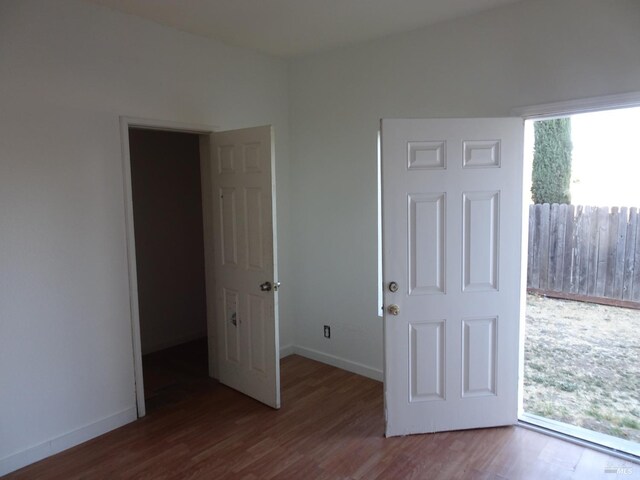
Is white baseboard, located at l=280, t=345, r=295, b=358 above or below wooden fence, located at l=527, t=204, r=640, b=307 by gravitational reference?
below

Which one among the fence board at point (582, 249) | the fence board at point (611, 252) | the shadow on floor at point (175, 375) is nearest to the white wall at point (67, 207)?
the shadow on floor at point (175, 375)

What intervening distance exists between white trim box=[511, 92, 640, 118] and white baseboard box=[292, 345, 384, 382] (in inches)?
90.9

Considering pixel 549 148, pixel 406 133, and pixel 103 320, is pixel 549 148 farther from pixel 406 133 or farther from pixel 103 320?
pixel 103 320

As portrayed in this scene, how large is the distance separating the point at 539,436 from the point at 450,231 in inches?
57.0

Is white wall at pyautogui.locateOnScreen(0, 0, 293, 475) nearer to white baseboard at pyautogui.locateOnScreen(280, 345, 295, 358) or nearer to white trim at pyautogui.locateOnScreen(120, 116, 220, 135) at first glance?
white trim at pyautogui.locateOnScreen(120, 116, 220, 135)

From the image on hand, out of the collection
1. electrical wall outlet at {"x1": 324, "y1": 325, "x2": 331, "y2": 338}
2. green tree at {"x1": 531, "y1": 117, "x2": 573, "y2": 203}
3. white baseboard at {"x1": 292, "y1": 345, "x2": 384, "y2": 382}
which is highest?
green tree at {"x1": 531, "y1": 117, "x2": 573, "y2": 203}

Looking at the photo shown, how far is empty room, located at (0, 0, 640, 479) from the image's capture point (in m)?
2.41

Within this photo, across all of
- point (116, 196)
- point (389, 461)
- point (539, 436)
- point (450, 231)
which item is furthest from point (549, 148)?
point (116, 196)

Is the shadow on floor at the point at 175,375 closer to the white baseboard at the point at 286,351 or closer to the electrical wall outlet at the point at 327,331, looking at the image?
the white baseboard at the point at 286,351

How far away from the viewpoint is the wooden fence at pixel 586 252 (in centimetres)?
423

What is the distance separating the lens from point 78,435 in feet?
8.80

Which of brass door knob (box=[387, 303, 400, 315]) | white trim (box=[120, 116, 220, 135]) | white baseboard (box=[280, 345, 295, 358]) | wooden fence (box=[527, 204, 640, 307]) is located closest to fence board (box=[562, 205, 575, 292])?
wooden fence (box=[527, 204, 640, 307])

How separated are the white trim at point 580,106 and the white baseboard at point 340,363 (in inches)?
90.9

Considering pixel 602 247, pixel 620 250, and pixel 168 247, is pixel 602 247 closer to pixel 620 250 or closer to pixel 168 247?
pixel 620 250
